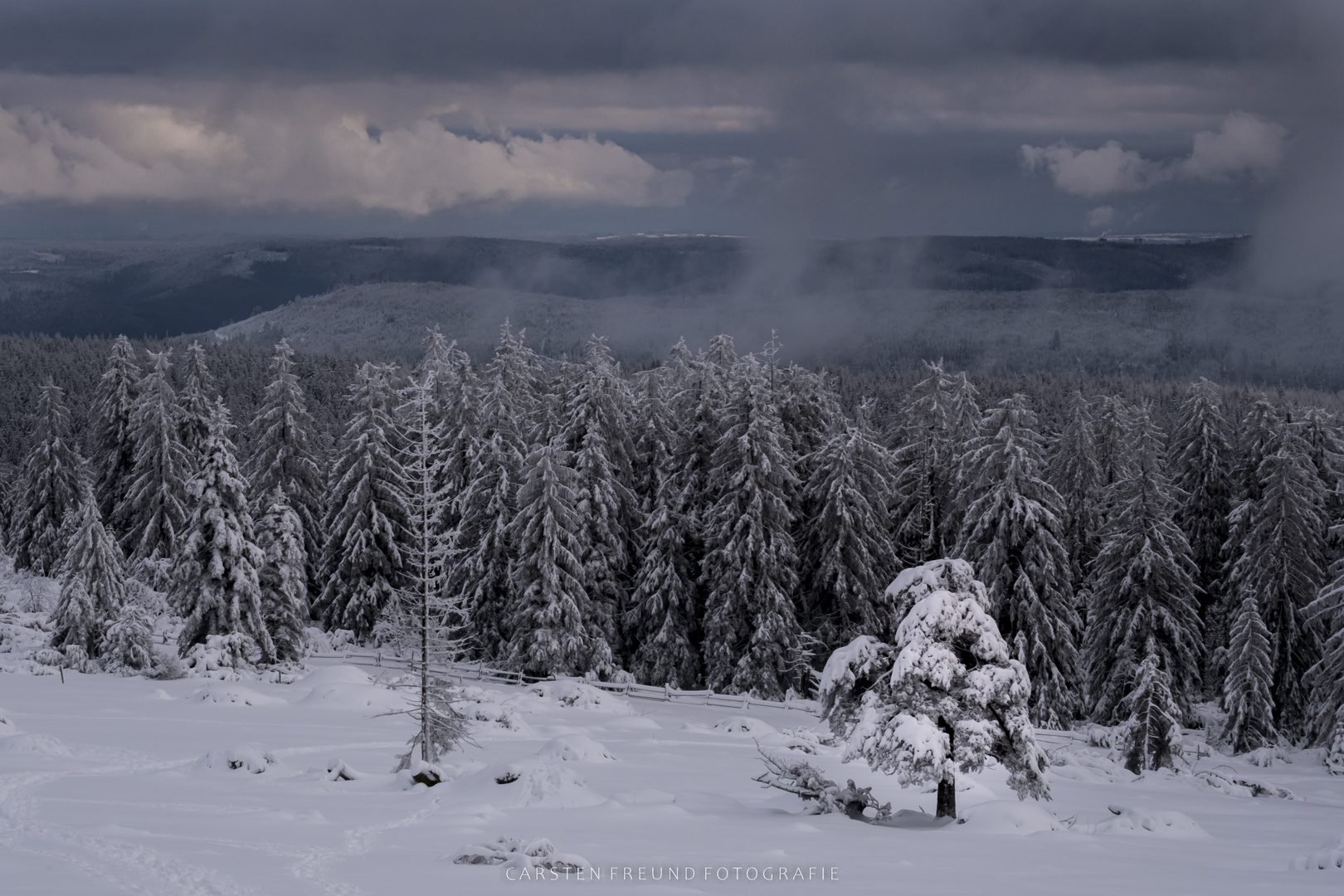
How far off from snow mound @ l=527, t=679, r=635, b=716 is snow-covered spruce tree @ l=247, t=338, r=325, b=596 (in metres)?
16.5

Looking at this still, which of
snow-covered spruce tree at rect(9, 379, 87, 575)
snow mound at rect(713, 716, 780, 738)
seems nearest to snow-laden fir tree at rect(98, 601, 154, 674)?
snow mound at rect(713, 716, 780, 738)

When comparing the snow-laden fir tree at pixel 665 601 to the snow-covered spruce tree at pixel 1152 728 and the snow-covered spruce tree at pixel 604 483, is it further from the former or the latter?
the snow-covered spruce tree at pixel 1152 728

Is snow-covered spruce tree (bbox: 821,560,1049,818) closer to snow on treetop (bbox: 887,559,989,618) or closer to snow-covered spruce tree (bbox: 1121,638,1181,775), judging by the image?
snow on treetop (bbox: 887,559,989,618)

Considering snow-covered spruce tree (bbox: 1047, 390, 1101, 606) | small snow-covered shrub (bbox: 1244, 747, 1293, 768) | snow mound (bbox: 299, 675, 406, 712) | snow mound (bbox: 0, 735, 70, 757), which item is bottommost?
small snow-covered shrub (bbox: 1244, 747, 1293, 768)

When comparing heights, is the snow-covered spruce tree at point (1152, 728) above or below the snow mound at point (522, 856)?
below

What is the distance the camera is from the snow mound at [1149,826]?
63.9 feet

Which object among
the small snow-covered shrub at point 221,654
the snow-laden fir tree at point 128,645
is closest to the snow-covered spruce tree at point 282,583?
the small snow-covered shrub at point 221,654

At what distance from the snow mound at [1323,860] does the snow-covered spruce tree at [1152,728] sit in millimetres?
16371

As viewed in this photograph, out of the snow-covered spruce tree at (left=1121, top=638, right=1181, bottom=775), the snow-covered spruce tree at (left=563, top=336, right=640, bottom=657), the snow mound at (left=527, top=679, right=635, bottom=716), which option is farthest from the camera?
the snow-covered spruce tree at (left=563, top=336, right=640, bottom=657)

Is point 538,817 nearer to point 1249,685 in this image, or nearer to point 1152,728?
point 1152,728

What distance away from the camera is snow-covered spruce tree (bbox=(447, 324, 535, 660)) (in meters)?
43.3

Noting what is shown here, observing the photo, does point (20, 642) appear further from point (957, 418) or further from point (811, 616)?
point (957, 418)

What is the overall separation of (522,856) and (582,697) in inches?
831

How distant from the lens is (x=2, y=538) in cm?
6969
